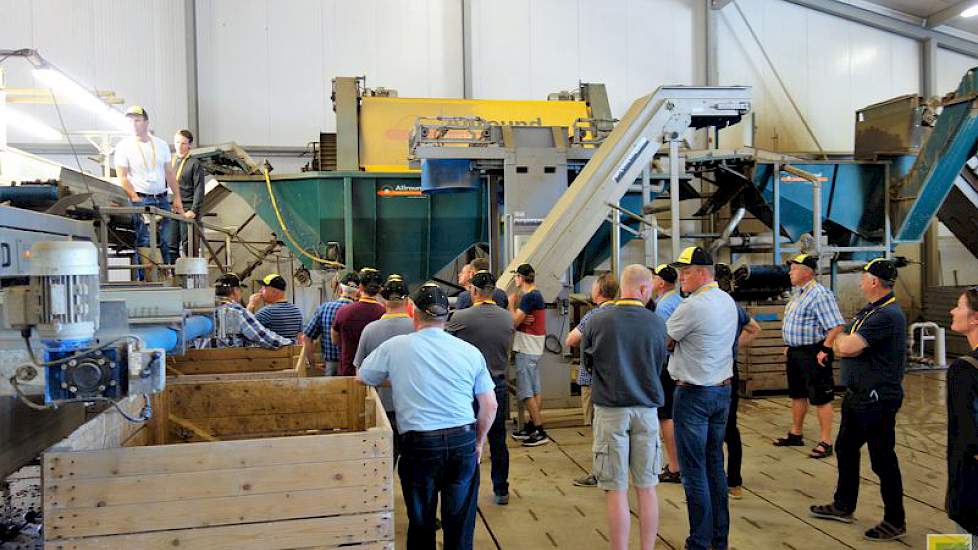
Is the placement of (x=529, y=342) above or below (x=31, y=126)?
below

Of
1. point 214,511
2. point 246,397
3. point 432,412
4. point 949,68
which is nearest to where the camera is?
point 214,511

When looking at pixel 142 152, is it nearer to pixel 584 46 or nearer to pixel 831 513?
pixel 831 513

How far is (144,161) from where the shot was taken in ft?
20.0

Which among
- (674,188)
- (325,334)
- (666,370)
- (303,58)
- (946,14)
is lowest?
(666,370)

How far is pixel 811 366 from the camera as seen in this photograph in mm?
5844

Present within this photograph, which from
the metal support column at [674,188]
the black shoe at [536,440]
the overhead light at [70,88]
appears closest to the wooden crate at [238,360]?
the black shoe at [536,440]

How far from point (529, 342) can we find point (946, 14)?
1279 centimetres

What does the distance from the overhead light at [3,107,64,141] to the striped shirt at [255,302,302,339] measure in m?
6.81

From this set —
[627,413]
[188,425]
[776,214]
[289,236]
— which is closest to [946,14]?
[776,214]

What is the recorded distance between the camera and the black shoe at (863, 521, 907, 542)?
411cm

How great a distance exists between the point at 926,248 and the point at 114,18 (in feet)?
52.9

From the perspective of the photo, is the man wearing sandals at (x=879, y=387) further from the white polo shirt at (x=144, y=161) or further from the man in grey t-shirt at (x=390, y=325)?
the white polo shirt at (x=144, y=161)

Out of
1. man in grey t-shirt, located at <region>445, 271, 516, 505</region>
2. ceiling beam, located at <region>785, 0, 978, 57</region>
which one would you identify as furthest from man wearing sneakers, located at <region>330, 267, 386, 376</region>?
ceiling beam, located at <region>785, 0, 978, 57</region>

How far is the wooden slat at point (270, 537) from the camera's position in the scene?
2531 millimetres
